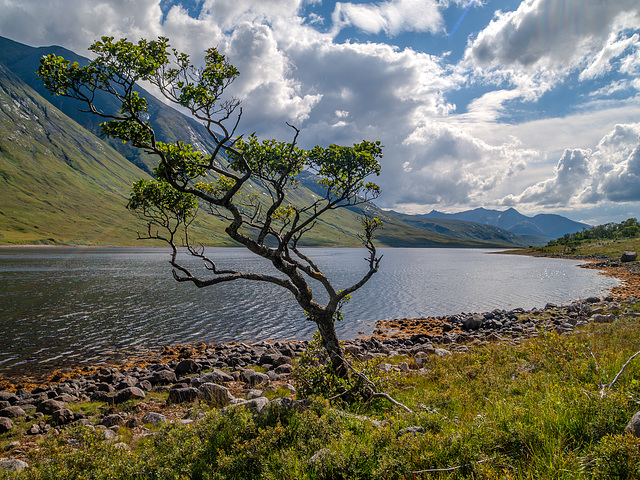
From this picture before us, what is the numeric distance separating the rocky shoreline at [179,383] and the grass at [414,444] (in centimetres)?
233

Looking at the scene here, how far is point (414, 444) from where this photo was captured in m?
6.86

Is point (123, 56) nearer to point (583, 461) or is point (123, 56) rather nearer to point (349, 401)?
point (349, 401)

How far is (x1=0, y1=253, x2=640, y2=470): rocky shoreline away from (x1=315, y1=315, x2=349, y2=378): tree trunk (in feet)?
8.15

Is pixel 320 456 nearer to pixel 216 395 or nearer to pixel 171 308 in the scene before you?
pixel 216 395

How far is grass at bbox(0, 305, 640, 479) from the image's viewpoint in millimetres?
6152

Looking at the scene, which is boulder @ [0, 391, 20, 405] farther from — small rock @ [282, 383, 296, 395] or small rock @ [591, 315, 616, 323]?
small rock @ [591, 315, 616, 323]

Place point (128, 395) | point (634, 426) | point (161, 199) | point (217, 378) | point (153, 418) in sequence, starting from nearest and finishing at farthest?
point (634, 426)
point (153, 418)
point (161, 199)
point (128, 395)
point (217, 378)

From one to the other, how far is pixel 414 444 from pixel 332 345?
→ 6.69m

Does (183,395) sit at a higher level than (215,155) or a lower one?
lower

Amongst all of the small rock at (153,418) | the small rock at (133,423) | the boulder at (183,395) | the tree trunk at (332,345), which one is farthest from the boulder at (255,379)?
the tree trunk at (332,345)

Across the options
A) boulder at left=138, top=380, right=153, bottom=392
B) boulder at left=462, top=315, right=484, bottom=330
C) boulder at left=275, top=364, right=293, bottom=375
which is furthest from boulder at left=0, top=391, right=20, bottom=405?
boulder at left=462, top=315, right=484, bottom=330

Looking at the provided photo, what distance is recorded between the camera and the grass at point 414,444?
242 inches

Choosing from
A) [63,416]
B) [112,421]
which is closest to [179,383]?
[112,421]

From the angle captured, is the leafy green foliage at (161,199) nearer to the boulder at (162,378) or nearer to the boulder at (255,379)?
the boulder at (255,379)
